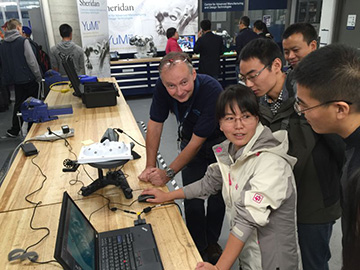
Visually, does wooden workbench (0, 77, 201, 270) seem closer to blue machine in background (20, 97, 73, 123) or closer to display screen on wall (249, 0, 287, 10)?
blue machine in background (20, 97, 73, 123)

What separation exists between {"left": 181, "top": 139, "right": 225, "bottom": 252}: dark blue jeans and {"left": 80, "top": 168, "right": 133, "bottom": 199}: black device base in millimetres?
529

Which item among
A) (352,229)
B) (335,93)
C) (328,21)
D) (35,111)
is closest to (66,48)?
(35,111)

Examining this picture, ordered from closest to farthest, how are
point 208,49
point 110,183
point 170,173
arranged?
1. point 110,183
2. point 170,173
3. point 208,49

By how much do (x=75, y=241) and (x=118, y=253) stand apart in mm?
225

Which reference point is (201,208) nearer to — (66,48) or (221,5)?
(66,48)

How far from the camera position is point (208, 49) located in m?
5.77

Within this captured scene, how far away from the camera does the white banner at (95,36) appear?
5.30 m

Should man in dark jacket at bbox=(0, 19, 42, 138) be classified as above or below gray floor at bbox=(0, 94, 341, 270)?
above

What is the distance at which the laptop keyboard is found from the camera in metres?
1.08

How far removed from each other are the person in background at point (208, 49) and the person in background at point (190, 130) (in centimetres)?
410

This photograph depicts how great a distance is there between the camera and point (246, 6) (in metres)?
7.01

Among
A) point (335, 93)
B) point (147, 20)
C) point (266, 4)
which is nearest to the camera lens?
point (335, 93)

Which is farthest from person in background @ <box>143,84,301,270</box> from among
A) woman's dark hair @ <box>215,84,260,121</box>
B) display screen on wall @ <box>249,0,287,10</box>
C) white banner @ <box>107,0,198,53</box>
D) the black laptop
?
display screen on wall @ <box>249,0,287,10</box>

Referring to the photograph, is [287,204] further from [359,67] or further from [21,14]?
[21,14]
